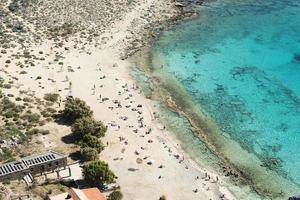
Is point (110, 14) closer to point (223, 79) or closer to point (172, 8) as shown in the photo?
point (172, 8)

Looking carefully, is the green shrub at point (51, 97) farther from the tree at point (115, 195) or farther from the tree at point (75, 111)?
the tree at point (115, 195)

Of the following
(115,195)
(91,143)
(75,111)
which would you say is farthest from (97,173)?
(75,111)

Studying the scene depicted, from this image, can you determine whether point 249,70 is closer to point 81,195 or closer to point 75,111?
point 75,111

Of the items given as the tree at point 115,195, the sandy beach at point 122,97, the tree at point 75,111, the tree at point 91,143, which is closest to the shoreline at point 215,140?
the sandy beach at point 122,97

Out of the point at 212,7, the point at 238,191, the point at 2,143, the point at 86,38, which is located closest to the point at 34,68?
the point at 86,38

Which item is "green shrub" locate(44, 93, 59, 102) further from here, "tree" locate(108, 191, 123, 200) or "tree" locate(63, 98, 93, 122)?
"tree" locate(108, 191, 123, 200)

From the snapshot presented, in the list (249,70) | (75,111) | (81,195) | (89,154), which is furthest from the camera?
(249,70)
